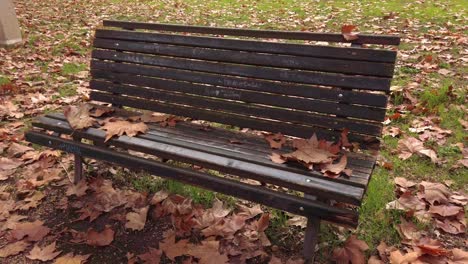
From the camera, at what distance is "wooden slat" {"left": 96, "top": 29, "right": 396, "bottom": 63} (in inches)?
90.4

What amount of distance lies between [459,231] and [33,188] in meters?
2.85

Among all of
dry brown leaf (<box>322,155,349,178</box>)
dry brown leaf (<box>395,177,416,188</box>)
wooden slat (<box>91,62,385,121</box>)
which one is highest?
wooden slat (<box>91,62,385,121</box>)

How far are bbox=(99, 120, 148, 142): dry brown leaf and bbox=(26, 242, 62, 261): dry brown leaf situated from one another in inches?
27.7

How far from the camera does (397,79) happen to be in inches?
177

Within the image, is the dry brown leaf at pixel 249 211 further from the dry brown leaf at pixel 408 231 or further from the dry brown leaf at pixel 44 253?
the dry brown leaf at pixel 44 253

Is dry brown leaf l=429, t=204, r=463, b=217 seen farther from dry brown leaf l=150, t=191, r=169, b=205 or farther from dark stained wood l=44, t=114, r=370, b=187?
dry brown leaf l=150, t=191, r=169, b=205

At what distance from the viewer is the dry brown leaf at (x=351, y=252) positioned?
221 cm

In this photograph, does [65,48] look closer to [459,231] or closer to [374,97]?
[374,97]

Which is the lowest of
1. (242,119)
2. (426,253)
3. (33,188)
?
(33,188)

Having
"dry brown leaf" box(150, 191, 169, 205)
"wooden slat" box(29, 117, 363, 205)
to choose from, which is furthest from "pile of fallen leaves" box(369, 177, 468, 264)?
"dry brown leaf" box(150, 191, 169, 205)

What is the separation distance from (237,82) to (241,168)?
809 millimetres

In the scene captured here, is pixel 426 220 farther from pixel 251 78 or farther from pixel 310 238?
pixel 251 78

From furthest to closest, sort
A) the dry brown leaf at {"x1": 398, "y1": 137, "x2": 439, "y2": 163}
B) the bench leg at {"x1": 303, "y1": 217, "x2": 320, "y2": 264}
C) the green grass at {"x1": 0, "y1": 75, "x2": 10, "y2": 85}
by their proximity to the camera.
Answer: the green grass at {"x1": 0, "y1": 75, "x2": 10, "y2": 85} < the dry brown leaf at {"x1": 398, "y1": 137, "x2": 439, "y2": 163} < the bench leg at {"x1": 303, "y1": 217, "x2": 320, "y2": 264}

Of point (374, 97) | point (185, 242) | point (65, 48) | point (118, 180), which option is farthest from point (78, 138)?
point (65, 48)
